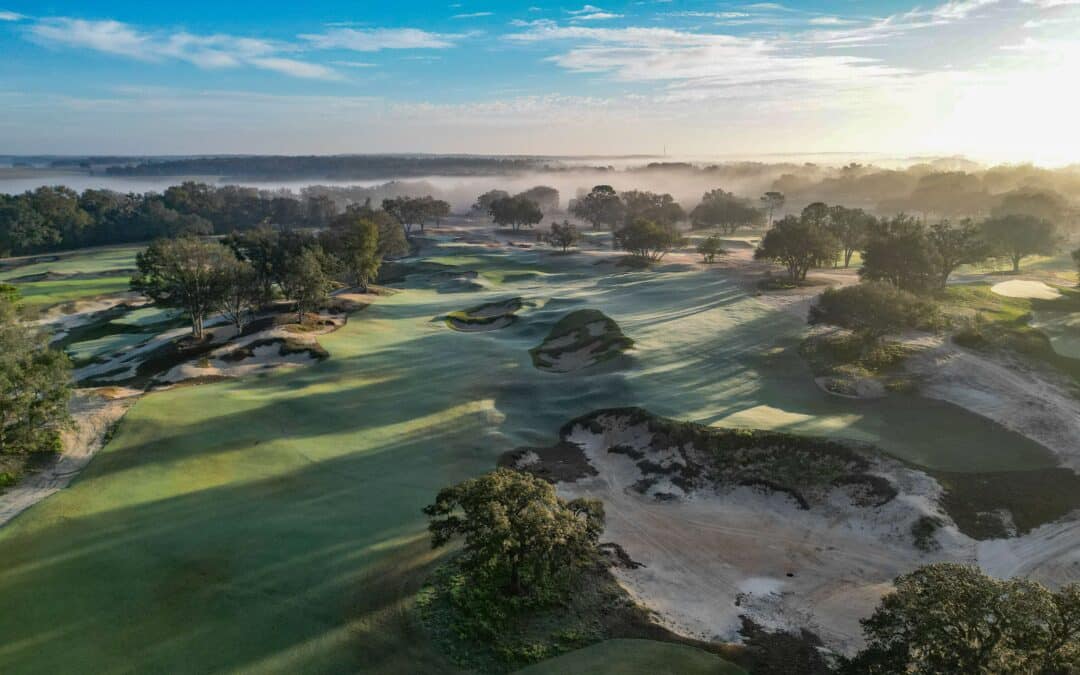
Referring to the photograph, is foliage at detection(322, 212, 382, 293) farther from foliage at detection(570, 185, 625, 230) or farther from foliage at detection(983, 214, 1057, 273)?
foliage at detection(570, 185, 625, 230)

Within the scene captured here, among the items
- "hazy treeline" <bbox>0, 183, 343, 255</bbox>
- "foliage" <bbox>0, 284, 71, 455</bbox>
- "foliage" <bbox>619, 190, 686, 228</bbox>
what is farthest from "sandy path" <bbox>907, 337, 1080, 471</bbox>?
"hazy treeline" <bbox>0, 183, 343, 255</bbox>

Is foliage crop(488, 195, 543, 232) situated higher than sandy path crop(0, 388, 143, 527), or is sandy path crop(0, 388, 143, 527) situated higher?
foliage crop(488, 195, 543, 232)

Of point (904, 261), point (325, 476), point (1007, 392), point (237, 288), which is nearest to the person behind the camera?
point (325, 476)

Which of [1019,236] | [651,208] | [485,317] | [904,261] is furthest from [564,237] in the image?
[1019,236]

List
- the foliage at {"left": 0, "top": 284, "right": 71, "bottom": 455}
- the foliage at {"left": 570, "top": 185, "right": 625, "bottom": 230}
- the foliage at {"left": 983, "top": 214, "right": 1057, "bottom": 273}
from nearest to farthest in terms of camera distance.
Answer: the foliage at {"left": 0, "top": 284, "right": 71, "bottom": 455}
the foliage at {"left": 983, "top": 214, "right": 1057, "bottom": 273}
the foliage at {"left": 570, "top": 185, "right": 625, "bottom": 230}

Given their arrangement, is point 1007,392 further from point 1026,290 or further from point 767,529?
point 1026,290

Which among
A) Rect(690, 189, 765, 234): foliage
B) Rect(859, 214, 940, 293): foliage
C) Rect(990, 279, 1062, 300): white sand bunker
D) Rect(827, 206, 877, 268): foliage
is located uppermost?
Rect(690, 189, 765, 234): foliage

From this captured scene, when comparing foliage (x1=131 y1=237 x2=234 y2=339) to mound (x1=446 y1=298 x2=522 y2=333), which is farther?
mound (x1=446 y1=298 x2=522 y2=333)
